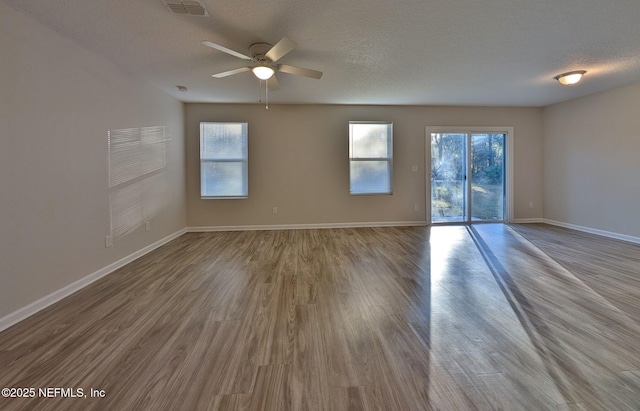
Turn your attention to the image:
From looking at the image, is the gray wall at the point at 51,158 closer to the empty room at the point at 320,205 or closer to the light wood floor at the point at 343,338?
the empty room at the point at 320,205

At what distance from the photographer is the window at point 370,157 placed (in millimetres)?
5621

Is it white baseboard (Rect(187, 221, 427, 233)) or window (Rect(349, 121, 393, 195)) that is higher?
window (Rect(349, 121, 393, 195))

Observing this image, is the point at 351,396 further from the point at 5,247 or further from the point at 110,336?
the point at 5,247

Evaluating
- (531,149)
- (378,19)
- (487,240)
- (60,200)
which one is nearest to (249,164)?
(60,200)

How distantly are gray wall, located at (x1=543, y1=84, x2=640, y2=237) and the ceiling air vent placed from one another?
20.8ft

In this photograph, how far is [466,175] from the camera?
577 centimetres

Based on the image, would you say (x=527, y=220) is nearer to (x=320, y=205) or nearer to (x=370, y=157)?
(x=370, y=157)

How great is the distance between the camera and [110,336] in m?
1.81

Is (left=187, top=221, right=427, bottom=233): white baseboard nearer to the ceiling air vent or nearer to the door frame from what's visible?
the door frame

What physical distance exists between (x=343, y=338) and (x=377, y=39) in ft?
9.48

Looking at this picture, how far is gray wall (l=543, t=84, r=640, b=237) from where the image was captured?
4.27 metres

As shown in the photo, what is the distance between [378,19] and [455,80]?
2241 millimetres

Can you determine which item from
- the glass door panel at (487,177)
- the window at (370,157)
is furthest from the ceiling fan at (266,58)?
the glass door panel at (487,177)

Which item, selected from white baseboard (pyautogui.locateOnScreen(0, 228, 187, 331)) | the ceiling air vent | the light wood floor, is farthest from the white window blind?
the ceiling air vent
